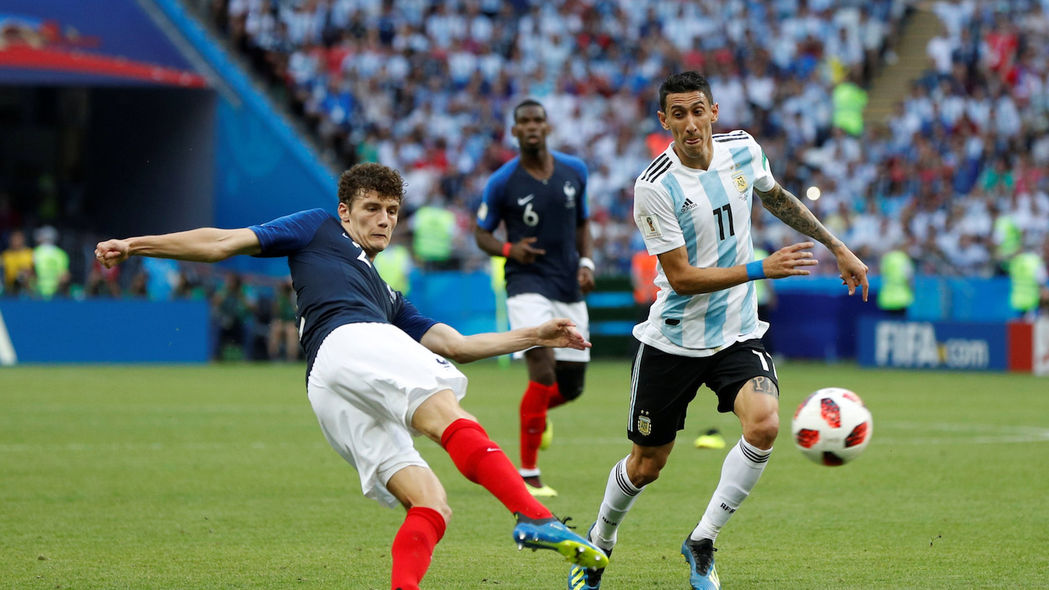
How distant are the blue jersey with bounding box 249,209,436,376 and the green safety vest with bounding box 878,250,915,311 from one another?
20245 mm

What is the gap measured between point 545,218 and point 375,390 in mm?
5440

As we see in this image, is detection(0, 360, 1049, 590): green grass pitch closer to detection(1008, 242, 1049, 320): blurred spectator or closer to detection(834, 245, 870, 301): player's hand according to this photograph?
detection(834, 245, 870, 301): player's hand

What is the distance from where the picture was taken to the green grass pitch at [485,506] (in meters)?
7.02

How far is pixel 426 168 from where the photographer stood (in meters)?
29.0

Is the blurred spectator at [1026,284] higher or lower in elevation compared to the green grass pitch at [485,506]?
lower

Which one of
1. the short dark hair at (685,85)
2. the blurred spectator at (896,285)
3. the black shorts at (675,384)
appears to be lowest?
the blurred spectator at (896,285)

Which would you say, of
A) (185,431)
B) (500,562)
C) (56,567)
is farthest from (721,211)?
(185,431)

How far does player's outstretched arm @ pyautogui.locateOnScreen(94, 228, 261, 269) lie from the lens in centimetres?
546

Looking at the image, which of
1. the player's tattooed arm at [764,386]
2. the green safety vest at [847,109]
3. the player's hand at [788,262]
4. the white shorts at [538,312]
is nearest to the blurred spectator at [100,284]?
the green safety vest at [847,109]

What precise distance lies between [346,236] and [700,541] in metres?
2.10

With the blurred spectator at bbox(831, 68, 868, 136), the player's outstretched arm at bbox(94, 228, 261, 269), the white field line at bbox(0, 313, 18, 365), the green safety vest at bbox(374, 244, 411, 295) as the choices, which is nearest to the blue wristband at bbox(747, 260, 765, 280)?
the player's outstretched arm at bbox(94, 228, 261, 269)

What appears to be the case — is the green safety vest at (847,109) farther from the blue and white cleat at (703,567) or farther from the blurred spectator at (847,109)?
the blue and white cleat at (703,567)

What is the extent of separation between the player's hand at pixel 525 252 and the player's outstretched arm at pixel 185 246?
4.91 metres

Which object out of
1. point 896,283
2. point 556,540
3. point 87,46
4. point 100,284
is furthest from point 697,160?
point 87,46
